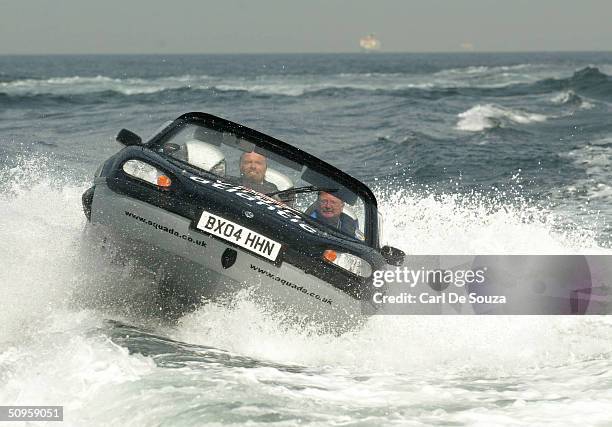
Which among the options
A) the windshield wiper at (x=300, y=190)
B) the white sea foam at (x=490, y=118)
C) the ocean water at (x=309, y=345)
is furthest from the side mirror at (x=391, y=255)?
the white sea foam at (x=490, y=118)

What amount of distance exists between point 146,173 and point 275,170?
46.4 inches

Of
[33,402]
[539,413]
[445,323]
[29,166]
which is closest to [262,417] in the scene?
[33,402]

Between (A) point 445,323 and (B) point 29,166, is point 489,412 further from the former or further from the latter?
(B) point 29,166

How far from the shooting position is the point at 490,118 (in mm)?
26547

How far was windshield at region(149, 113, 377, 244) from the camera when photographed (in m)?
7.03

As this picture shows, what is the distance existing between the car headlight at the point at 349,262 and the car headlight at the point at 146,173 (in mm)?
1191

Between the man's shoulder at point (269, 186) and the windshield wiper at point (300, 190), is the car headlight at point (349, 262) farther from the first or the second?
the man's shoulder at point (269, 186)

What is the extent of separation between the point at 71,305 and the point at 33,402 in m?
2.16

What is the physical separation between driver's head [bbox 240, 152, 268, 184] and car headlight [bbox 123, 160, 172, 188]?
89 centimetres

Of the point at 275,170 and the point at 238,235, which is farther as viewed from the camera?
the point at 275,170

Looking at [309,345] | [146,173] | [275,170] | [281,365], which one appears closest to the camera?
[281,365]

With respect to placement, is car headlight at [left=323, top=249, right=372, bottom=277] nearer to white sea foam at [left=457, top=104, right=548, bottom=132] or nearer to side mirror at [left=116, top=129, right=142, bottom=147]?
side mirror at [left=116, top=129, right=142, bottom=147]

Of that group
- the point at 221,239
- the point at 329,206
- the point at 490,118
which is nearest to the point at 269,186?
the point at 329,206

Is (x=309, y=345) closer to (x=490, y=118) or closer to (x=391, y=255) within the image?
(x=391, y=255)
